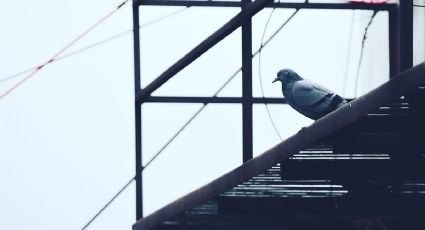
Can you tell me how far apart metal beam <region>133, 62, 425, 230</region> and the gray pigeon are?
1.41 metres

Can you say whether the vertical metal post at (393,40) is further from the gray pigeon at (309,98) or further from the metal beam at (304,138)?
the metal beam at (304,138)

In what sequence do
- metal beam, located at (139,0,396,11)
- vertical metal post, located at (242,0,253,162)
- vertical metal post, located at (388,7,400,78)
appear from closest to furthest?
vertical metal post, located at (242,0,253,162), metal beam, located at (139,0,396,11), vertical metal post, located at (388,7,400,78)

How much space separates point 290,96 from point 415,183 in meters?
1.89

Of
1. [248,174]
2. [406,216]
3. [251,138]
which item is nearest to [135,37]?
[251,138]

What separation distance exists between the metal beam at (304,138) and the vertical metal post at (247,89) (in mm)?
415

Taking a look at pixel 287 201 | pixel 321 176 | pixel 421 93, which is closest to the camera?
pixel 421 93

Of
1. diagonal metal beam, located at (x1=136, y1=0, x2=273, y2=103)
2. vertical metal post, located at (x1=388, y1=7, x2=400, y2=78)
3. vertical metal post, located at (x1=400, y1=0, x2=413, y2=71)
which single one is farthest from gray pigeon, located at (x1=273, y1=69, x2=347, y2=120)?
vertical metal post, located at (x1=400, y1=0, x2=413, y2=71)

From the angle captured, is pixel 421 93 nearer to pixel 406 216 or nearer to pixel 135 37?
pixel 406 216

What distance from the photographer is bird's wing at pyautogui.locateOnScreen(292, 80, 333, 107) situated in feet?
23.3

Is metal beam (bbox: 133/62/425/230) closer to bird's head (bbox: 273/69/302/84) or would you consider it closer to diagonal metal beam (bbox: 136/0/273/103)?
diagonal metal beam (bbox: 136/0/273/103)

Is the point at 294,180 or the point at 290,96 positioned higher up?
the point at 290,96

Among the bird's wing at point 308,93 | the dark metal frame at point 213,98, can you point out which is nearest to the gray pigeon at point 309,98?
the bird's wing at point 308,93

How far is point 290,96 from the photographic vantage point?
7.70 metres

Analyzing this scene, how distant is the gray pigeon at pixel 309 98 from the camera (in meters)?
6.96
